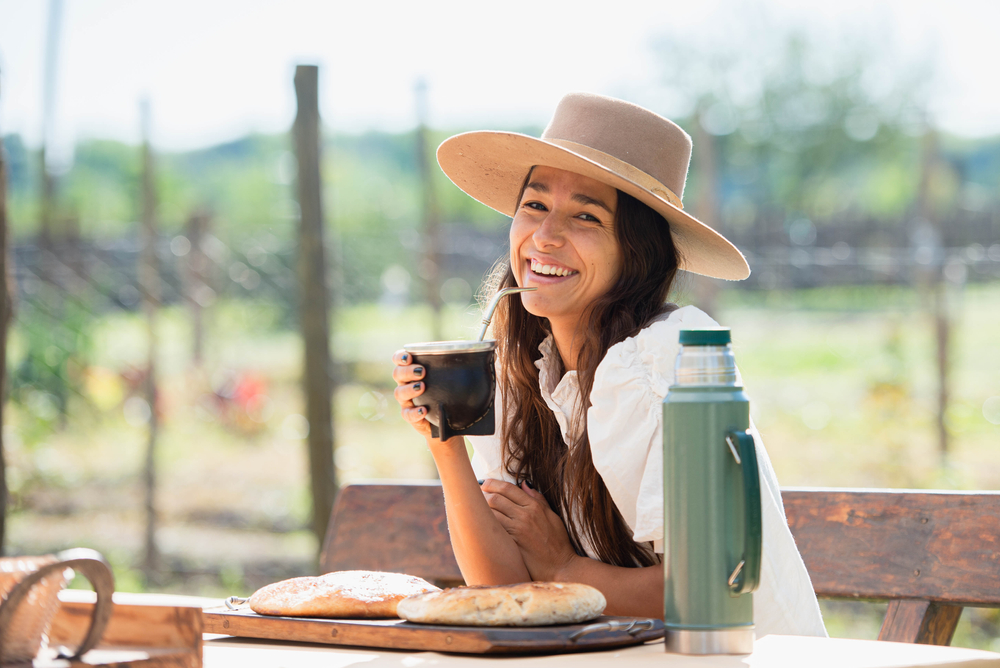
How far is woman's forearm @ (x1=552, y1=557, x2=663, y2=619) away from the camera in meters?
1.81

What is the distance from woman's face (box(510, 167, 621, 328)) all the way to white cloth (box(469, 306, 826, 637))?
22 centimetres

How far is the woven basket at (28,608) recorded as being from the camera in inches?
38.6

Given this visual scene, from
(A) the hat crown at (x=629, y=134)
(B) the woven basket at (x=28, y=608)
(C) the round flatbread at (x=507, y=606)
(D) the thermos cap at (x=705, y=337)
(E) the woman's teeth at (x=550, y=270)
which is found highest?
(A) the hat crown at (x=629, y=134)

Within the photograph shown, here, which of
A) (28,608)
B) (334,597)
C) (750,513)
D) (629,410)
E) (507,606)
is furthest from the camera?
(629,410)

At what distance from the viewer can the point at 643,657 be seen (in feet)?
4.14

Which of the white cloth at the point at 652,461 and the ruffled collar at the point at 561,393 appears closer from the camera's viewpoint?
the white cloth at the point at 652,461

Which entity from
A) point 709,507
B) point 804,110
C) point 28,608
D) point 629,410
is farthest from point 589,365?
point 804,110

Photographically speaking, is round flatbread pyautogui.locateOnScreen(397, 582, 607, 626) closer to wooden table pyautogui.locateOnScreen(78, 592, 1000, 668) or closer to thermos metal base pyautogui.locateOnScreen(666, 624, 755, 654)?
wooden table pyautogui.locateOnScreen(78, 592, 1000, 668)

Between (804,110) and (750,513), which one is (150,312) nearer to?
(750,513)

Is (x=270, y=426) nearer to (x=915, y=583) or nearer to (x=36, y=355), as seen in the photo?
(x=36, y=355)

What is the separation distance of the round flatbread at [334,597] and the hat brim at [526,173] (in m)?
0.90

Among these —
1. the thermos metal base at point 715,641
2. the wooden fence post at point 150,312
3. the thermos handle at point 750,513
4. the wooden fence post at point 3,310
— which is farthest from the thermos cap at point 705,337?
the wooden fence post at point 150,312

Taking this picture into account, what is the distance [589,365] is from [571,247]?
26cm

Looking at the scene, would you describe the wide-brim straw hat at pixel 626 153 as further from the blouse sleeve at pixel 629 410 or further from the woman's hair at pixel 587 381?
the blouse sleeve at pixel 629 410
